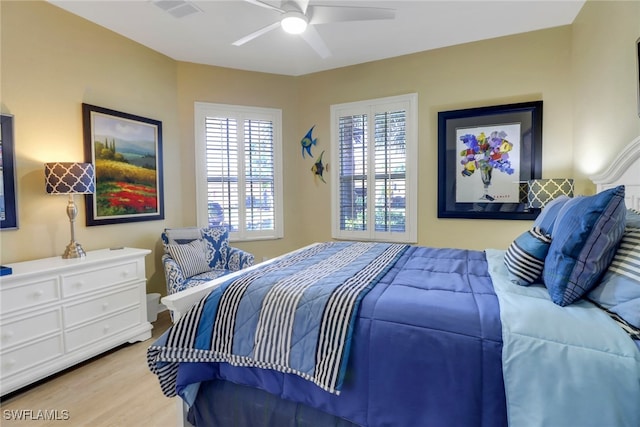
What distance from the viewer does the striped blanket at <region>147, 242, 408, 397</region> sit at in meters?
1.24

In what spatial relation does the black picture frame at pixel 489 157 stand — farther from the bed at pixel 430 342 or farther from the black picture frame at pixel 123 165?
the black picture frame at pixel 123 165

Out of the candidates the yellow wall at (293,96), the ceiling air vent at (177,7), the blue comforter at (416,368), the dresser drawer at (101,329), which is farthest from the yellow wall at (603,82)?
the dresser drawer at (101,329)

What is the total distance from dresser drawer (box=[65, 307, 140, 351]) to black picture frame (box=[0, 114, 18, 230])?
2.95 ft

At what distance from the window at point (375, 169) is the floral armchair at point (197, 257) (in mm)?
1388

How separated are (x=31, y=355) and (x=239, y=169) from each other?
262cm

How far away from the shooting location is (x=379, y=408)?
1178 millimetres

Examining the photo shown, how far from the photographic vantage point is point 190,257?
3.13 meters

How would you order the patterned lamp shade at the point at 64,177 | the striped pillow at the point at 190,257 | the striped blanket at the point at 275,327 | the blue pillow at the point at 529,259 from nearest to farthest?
the striped blanket at the point at 275,327 → the blue pillow at the point at 529,259 → the patterned lamp shade at the point at 64,177 → the striped pillow at the point at 190,257

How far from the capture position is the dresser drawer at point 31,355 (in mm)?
1994

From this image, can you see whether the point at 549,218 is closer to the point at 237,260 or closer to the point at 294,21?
the point at 294,21

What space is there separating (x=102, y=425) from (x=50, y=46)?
280cm
